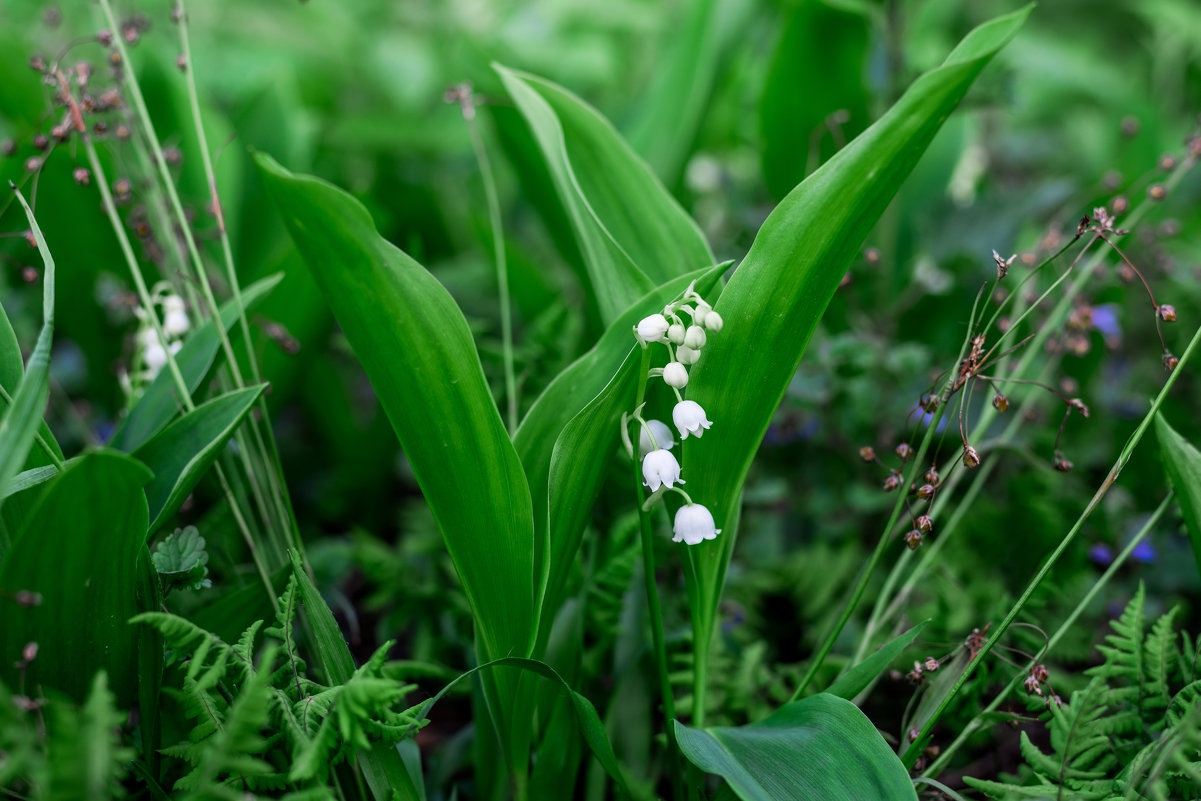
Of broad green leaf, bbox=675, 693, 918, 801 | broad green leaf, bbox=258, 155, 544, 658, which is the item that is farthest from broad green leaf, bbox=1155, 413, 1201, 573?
broad green leaf, bbox=258, 155, 544, 658

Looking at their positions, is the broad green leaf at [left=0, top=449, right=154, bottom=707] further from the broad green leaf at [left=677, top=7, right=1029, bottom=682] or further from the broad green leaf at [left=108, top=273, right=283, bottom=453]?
the broad green leaf at [left=677, top=7, right=1029, bottom=682]

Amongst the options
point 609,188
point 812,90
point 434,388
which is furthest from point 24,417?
point 812,90

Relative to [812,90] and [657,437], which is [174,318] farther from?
[812,90]

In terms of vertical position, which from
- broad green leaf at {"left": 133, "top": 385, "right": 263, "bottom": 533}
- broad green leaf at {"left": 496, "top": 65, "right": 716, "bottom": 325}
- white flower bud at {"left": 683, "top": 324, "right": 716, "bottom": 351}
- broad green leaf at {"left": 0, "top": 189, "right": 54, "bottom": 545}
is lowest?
broad green leaf at {"left": 133, "top": 385, "right": 263, "bottom": 533}

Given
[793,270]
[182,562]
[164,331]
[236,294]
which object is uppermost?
[793,270]

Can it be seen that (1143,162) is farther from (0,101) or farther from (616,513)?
(0,101)

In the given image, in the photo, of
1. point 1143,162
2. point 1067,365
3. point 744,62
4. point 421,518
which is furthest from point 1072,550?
point 744,62
